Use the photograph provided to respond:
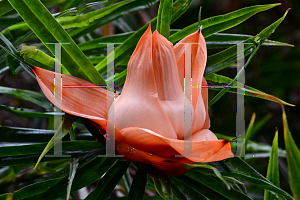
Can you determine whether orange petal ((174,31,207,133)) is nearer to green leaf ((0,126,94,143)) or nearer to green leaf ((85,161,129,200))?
green leaf ((85,161,129,200))

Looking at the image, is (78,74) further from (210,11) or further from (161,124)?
(210,11)

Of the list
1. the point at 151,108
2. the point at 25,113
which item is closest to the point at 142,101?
the point at 151,108

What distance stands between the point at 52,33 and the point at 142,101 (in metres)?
0.14

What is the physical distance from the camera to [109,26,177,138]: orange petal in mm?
281

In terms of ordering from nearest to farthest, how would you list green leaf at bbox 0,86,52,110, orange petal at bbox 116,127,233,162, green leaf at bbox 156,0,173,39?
1. orange petal at bbox 116,127,233,162
2. green leaf at bbox 156,0,173,39
3. green leaf at bbox 0,86,52,110

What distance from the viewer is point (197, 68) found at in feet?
1.08

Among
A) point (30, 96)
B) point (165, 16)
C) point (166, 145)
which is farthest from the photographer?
point (30, 96)

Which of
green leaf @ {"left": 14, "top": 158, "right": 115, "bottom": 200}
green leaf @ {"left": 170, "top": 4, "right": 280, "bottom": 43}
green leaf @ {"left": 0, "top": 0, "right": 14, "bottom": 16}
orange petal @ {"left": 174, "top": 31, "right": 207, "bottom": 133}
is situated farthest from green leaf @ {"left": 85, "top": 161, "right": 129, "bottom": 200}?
green leaf @ {"left": 0, "top": 0, "right": 14, "bottom": 16}

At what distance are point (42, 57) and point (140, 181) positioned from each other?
0.20m

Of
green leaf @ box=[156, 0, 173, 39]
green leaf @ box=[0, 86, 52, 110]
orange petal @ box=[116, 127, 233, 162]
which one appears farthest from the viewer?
green leaf @ box=[0, 86, 52, 110]

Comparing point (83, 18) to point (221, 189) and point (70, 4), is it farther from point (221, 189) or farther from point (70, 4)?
point (221, 189)

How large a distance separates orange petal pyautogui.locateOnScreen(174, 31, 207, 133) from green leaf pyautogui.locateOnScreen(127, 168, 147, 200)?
0.08 meters

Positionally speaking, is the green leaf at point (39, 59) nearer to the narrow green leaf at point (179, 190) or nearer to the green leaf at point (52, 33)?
the green leaf at point (52, 33)

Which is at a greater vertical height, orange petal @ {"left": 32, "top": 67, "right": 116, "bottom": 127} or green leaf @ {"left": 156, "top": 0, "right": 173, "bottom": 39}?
green leaf @ {"left": 156, "top": 0, "right": 173, "bottom": 39}
